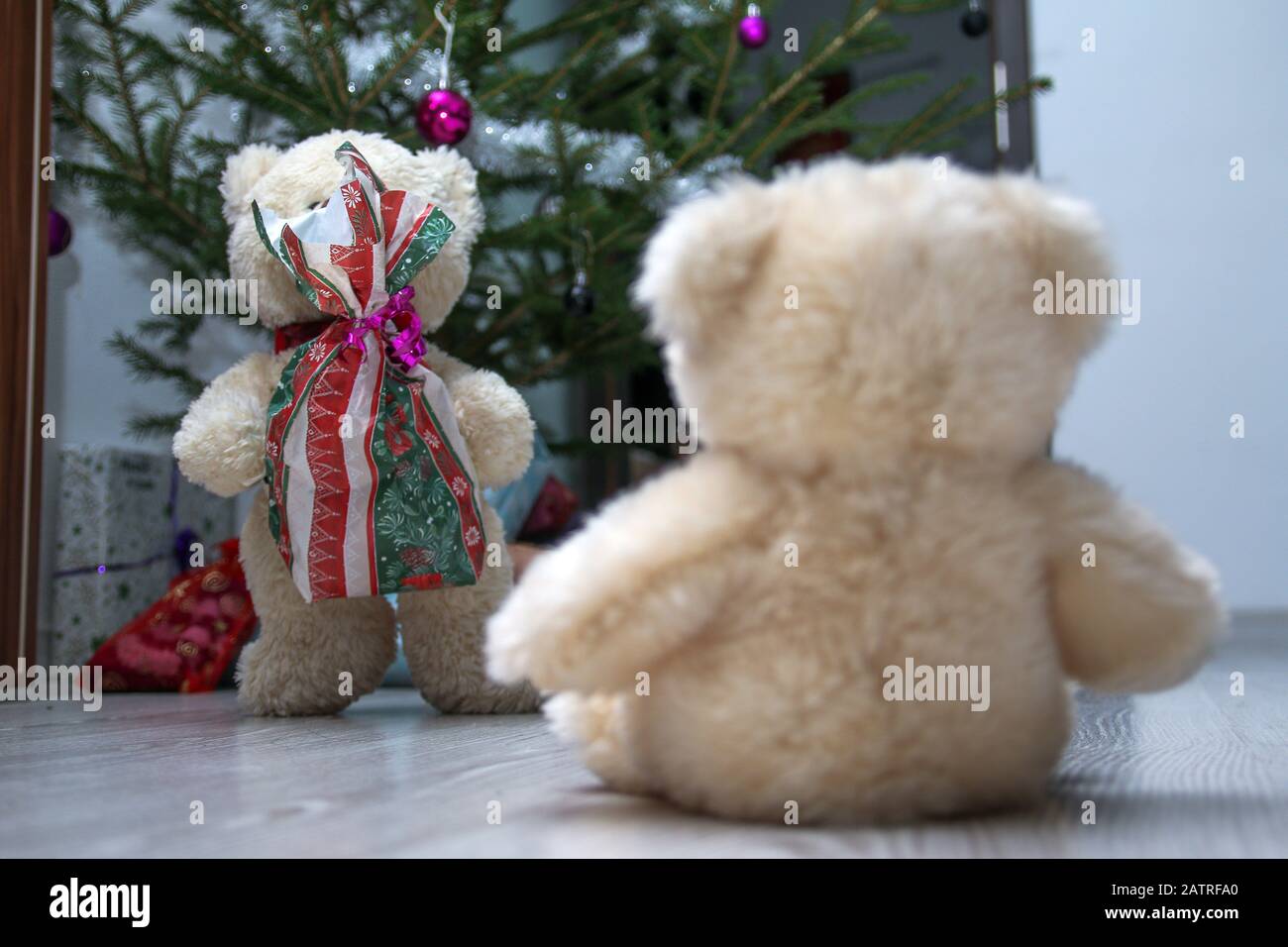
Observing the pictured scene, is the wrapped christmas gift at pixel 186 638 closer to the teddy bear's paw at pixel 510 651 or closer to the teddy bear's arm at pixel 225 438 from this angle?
the teddy bear's arm at pixel 225 438

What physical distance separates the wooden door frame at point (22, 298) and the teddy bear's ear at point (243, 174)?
0.57m

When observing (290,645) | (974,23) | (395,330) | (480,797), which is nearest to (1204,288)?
(974,23)

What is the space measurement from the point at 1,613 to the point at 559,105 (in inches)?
40.0

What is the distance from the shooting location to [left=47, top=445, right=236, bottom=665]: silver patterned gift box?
1896 millimetres

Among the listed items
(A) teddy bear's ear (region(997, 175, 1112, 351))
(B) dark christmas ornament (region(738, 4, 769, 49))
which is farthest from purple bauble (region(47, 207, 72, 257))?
(A) teddy bear's ear (region(997, 175, 1112, 351))

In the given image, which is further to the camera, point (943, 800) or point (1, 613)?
point (1, 613)

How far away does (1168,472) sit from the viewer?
268cm

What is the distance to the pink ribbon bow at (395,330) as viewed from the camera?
1.16 m

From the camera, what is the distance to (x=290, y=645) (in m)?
1.22

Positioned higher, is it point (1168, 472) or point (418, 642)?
point (1168, 472)
